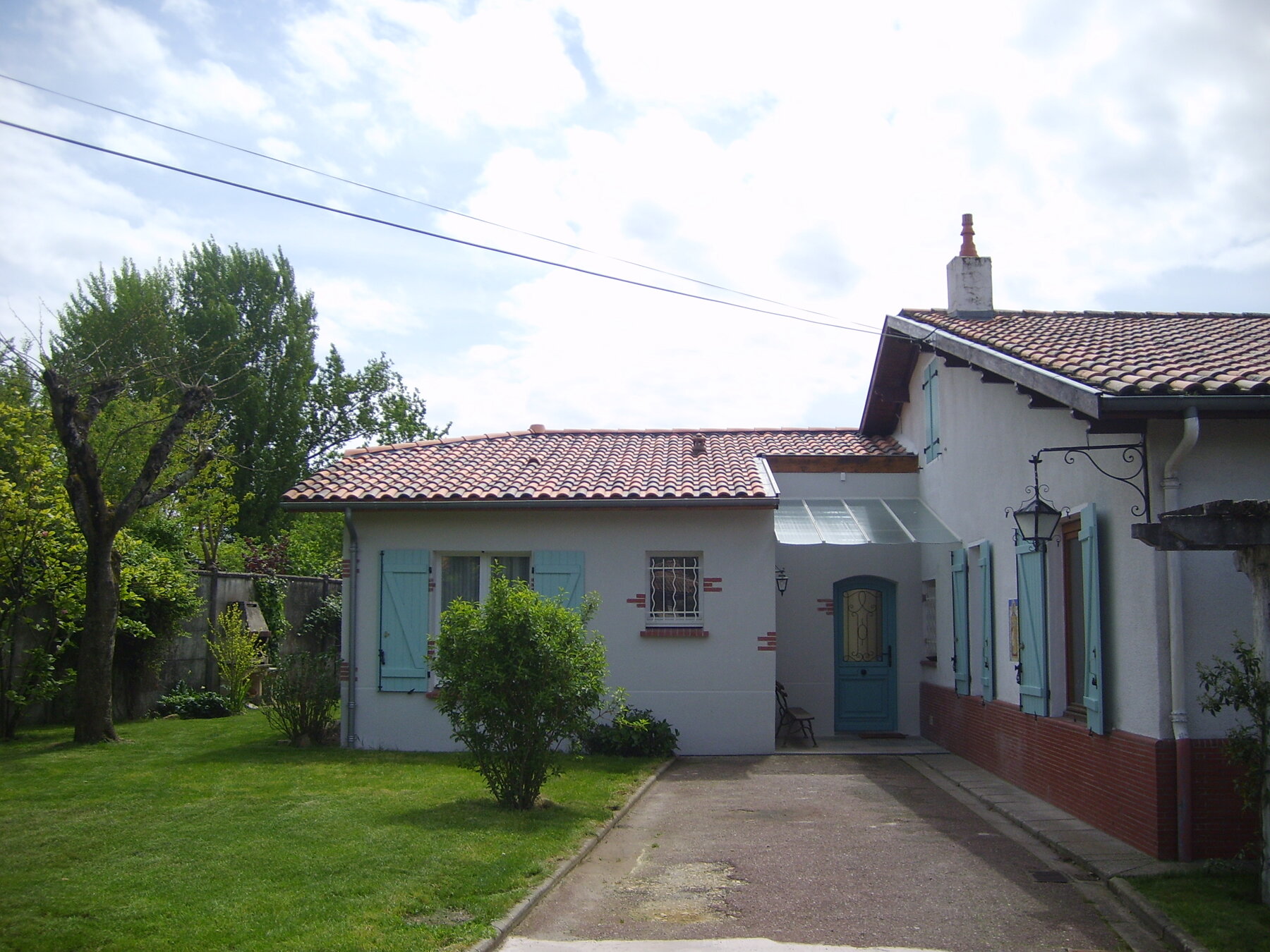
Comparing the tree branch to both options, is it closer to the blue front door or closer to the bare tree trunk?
the bare tree trunk

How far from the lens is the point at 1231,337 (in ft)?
31.2

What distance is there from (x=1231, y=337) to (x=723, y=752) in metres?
7.29

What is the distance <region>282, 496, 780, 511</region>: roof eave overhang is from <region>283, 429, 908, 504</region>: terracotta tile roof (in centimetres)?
4

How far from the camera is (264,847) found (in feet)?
23.4

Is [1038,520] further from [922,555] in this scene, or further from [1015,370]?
[922,555]

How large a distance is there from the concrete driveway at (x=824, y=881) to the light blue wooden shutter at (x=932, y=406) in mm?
5256

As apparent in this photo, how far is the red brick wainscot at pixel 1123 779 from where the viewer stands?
712 centimetres

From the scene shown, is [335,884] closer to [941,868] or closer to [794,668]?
[941,868]

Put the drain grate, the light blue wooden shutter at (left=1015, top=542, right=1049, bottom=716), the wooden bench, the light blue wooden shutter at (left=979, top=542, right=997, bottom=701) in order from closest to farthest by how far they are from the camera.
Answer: the drain grate < the light blue wooden shutter at (left=1015, top=542, right=1049, bottom=716) < the light blue wooden shutter at (left=979, top=542, right=997, bottom=701) < the wooden bench

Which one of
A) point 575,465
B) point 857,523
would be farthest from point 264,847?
point 857,523

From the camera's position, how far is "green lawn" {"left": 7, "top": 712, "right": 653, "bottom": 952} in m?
5.45

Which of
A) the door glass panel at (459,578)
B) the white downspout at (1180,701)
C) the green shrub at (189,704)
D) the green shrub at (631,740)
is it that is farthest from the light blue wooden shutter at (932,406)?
the green shrub at (189,704)

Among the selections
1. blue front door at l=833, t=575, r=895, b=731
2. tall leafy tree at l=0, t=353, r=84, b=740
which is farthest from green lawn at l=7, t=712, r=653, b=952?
blue front door at l=833, t=575, r=895, b=731

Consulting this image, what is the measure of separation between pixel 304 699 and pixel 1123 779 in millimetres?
9175
